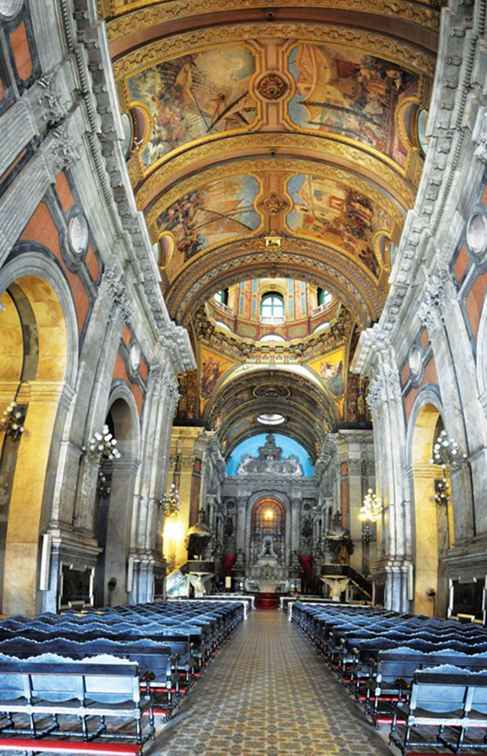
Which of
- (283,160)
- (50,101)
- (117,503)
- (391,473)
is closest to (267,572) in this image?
(391,473)

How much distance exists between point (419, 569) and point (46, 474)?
32.6 feet

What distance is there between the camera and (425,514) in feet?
51.2

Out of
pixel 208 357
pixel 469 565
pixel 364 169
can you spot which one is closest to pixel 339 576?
pixel 208 357

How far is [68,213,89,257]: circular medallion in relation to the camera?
10930mm

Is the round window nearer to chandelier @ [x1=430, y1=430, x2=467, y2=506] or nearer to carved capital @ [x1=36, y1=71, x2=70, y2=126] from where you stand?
chandelier @ [x1=430, y1=430, x2=467, y2=506]

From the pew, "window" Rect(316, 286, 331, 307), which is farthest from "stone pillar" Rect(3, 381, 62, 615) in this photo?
"window" Rect(316, 286, 331, 307)

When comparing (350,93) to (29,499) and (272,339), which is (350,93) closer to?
(29,499)

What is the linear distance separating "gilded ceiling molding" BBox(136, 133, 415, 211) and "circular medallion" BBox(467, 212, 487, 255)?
405cm

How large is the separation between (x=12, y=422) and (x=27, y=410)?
45 centimetres

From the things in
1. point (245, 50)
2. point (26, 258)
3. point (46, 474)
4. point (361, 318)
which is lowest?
point (46, 474)

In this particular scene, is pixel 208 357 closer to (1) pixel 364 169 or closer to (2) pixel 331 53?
(1) pixel 364 169

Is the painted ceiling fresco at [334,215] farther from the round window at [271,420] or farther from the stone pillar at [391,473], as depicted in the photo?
the round window at [271,420]

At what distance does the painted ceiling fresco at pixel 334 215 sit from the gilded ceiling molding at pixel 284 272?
0.62m

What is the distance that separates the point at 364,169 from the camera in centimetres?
1533
